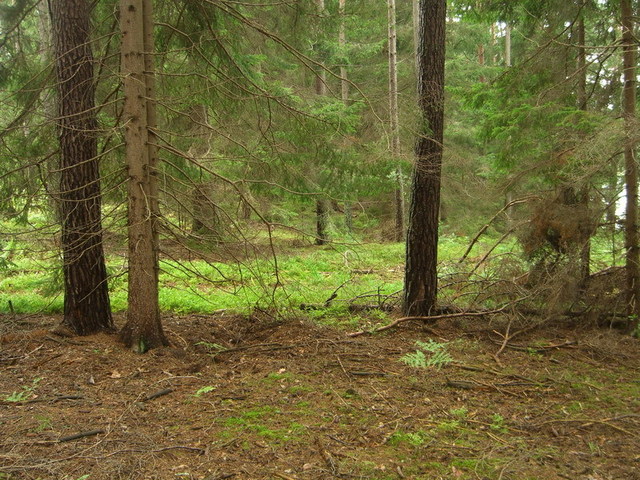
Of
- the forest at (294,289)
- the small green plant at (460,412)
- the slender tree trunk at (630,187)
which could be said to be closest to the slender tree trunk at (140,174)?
the forest at (294,289)

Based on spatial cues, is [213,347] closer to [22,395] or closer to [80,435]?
[22,395]

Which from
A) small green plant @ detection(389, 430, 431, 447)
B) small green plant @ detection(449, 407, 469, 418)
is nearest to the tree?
small green plant @ detection(449, 407, 469, 418)

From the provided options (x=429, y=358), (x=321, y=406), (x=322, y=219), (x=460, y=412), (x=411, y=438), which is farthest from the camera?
(x=322, y=219)

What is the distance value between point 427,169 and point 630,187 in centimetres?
275

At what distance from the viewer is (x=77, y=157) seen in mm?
6023

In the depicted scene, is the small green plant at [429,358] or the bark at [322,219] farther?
the bark at [322,219]

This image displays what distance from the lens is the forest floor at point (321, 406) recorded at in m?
3.38

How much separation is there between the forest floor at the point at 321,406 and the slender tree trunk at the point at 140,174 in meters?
0.46

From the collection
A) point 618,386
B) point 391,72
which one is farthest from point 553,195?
point 391,72

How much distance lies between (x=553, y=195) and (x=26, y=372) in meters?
7.56

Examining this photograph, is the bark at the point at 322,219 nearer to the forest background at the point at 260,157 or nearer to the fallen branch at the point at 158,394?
the forest background at the point at 260,157

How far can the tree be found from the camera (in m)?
6.89

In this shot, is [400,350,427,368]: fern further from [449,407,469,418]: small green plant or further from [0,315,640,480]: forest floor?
[449,407,469,418]: small green plant

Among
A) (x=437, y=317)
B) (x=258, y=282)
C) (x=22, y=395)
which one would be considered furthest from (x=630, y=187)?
(x=22, y=395)
